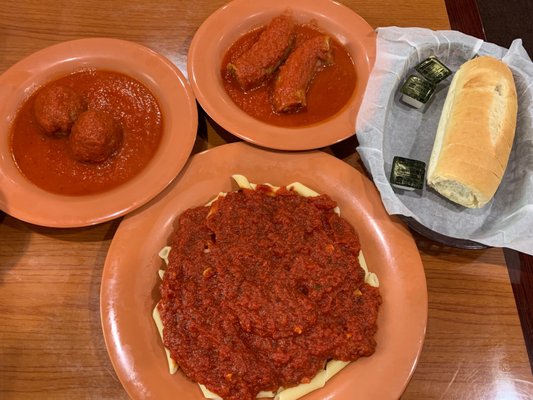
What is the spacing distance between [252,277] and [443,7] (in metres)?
2.65

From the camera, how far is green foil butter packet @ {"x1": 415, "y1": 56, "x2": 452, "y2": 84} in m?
3.07

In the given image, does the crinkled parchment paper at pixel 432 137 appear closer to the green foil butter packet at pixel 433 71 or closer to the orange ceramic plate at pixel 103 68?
the green foil butter packet at pixel 433 71

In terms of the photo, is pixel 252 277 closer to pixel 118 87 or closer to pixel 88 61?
pixel 118 87

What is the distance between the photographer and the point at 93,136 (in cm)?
250

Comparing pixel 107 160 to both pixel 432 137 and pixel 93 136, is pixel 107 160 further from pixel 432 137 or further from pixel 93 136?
pixel 432 137

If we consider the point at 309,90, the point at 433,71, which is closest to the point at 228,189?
the point at 309,90

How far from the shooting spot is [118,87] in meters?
2.87

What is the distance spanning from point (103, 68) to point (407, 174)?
6.68 feet

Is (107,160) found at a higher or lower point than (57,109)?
lower

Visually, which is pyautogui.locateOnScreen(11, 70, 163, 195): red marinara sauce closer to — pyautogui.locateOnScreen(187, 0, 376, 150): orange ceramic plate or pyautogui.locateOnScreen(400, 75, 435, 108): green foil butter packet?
pyautogui.locateOnScreen(187, 0, 376, 150): orange ceramic plate

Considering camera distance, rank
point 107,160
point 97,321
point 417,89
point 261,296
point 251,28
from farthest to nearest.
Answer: point 251,28 → point 417,89 → point 107,160 → point 97,321 → point 261,296

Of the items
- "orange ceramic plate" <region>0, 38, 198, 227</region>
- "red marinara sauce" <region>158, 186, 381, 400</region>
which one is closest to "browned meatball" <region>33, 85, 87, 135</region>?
"orange ceramic plate" <region>0, 38, 198, 227</region>

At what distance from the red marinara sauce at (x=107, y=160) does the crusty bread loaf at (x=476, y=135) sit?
178 cm

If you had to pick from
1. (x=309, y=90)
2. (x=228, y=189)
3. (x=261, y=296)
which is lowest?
(x=261, y=296)
